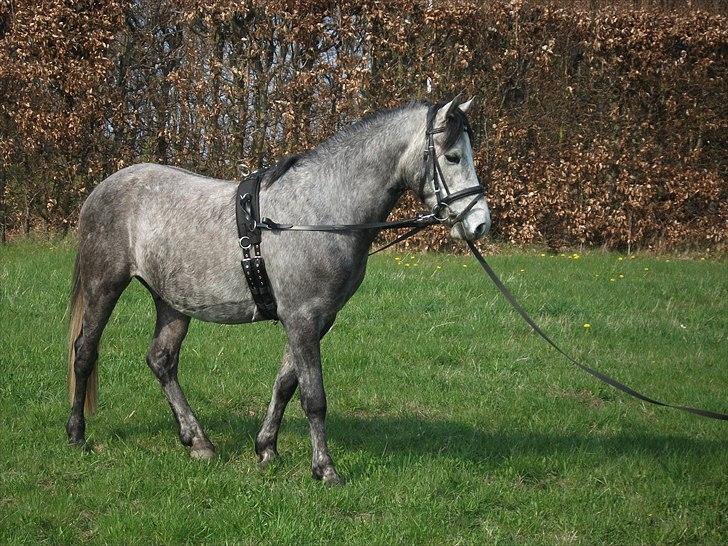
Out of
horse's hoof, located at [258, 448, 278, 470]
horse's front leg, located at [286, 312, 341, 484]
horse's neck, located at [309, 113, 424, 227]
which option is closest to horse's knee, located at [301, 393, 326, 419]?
horse's front leg, located at [286, 312, 341, 484]

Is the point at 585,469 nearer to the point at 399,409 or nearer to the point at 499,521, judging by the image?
the point at 499,521

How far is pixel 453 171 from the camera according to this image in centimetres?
494

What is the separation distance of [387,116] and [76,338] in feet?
8.94

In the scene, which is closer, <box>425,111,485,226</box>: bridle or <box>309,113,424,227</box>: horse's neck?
<box>425,111,485,226</box>: bridle

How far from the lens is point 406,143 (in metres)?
5.11

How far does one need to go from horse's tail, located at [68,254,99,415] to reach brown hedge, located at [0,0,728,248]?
22.8ft

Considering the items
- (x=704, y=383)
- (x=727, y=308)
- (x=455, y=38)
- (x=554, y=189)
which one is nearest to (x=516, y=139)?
(x=554, y=189)

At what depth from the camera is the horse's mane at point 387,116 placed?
4898 mm

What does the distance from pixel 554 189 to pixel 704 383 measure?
681cm

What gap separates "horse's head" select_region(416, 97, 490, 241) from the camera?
4875 millimetres

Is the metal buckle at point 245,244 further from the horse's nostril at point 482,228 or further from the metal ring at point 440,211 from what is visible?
the horse's nostril at point 482,228

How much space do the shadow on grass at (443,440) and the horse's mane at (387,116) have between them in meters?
1.94

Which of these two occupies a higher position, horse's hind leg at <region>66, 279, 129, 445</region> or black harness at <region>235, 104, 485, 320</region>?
black harness at <region>235, 104, 485, 320</region>

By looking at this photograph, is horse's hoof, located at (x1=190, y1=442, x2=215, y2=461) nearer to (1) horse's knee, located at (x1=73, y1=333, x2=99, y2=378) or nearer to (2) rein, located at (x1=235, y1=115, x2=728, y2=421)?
(1) horse's knee, located at (x1=73, y1=333, x2=99, y2=378)
